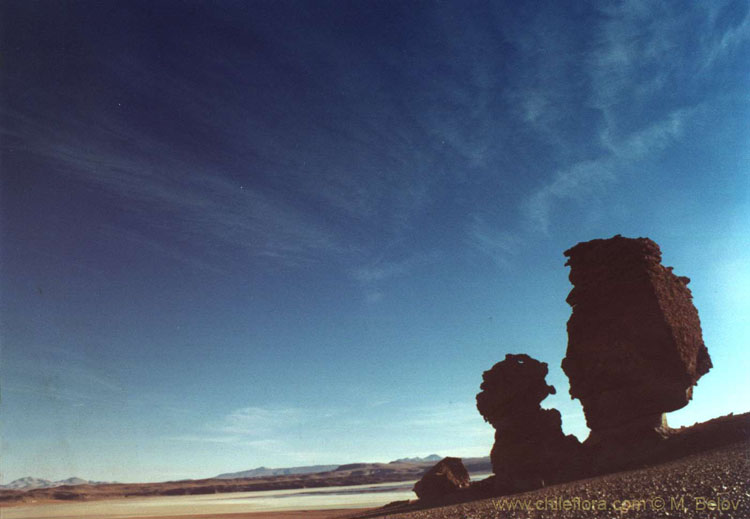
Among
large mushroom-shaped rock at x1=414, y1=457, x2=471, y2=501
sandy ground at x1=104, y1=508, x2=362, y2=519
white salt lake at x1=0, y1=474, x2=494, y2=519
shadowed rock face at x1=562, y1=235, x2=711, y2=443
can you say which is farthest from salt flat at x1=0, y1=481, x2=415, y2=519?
shadowed rock face at x1=562, y1=235, x2=711, y2=443

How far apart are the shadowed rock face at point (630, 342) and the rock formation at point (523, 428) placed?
285 centimetres

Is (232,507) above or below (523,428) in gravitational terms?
below

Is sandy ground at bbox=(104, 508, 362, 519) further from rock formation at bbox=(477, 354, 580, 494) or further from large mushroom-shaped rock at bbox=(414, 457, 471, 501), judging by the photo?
rock formation at bbox=(477, 354, 580, 494)

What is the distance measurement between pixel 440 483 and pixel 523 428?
10631 mm

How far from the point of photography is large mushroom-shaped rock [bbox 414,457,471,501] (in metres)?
41.9

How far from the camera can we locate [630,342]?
34844mm

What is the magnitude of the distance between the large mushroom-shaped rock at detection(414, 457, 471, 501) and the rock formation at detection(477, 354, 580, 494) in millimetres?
5881

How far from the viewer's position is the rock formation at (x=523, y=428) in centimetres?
3572

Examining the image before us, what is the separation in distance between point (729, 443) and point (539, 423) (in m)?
13.6

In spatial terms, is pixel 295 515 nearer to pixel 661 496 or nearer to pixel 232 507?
pixel 232 507

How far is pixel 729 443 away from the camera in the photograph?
28547 millimetres

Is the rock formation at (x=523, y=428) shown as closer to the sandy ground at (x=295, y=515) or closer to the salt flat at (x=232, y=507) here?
the sandy ground at (x=295, y=515)

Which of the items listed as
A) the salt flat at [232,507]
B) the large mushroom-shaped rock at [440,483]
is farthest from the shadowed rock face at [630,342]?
the salt flat at [232,507]

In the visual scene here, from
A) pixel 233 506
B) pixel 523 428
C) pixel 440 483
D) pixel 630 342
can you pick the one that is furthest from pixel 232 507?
pixel 630 342
